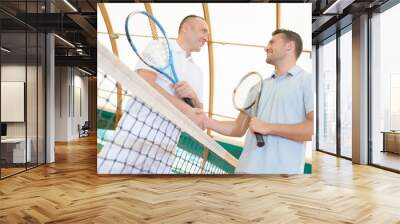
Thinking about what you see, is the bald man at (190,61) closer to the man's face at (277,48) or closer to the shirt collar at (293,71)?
the man's face at (277,48)

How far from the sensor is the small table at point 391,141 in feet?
20.3

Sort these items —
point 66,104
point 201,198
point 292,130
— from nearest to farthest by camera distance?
point 201,198 → point 292,130 → point 66,104

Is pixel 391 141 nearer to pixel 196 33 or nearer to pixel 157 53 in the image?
pixel 196 33

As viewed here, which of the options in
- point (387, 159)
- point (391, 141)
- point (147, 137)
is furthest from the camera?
point (387, 159)

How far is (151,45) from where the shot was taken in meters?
5.48

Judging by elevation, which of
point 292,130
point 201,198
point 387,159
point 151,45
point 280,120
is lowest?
point 201,198

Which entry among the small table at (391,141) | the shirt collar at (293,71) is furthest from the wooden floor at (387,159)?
the shirt collar at (293,71)

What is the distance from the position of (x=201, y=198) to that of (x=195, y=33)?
8.11 feet

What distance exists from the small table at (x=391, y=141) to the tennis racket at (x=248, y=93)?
7.97 ft

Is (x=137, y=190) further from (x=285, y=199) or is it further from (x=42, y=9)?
(x=42, y=9)

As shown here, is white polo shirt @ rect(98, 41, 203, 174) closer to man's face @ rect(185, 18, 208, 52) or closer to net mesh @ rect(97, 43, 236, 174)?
net mesh @ rect(97, 43, 236, 174)

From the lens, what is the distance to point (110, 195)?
14.5ft

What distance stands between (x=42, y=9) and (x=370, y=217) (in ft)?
19.0

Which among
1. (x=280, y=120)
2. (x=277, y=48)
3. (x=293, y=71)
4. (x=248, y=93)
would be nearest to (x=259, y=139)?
(x=280, y=120)
